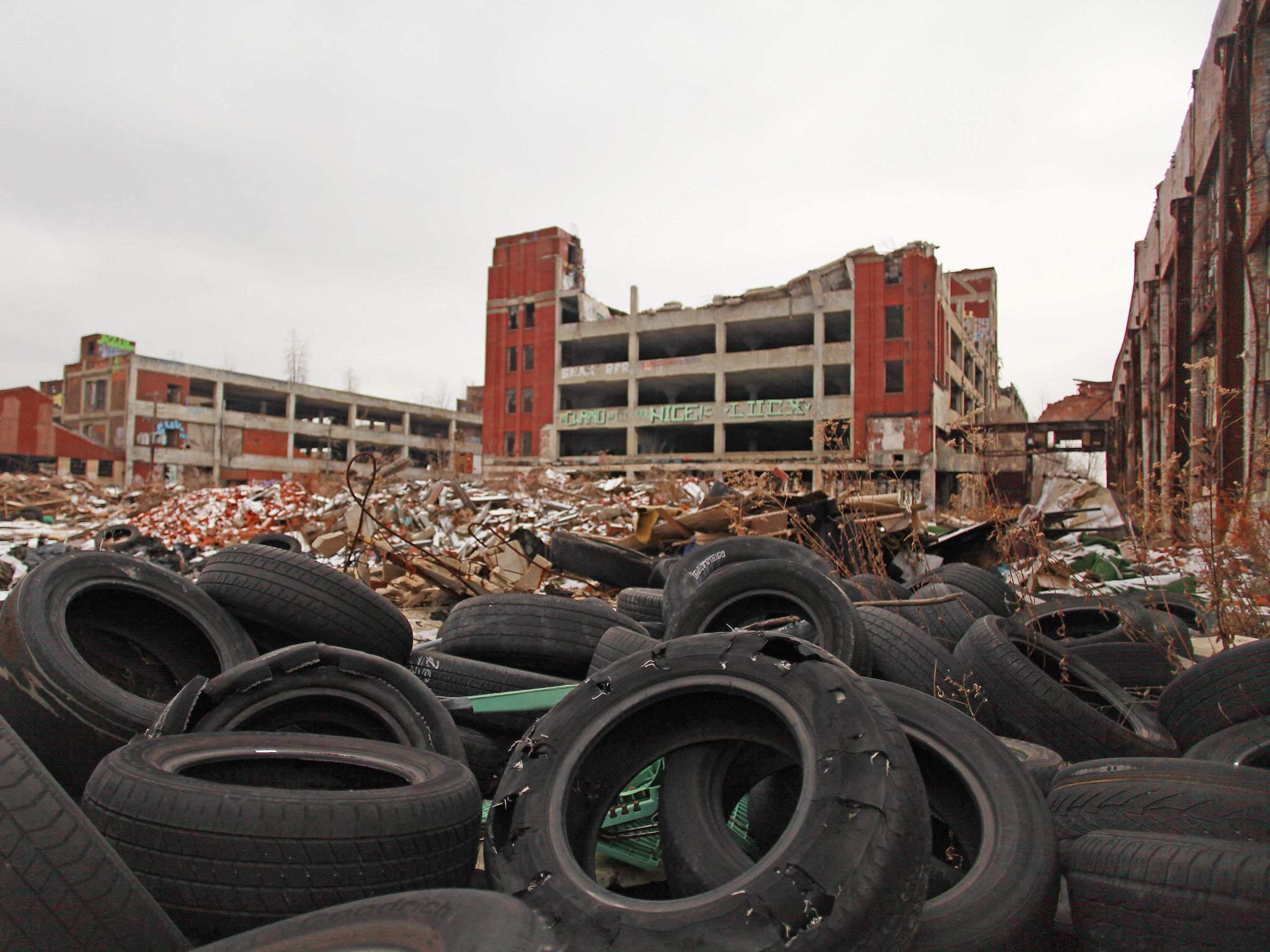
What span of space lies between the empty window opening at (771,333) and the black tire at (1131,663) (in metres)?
32.6

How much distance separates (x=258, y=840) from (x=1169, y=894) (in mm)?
2292

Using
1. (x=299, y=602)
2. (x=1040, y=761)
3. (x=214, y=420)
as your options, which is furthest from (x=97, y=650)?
(x=214, y=420)

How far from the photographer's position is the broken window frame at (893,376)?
32969 millimetres

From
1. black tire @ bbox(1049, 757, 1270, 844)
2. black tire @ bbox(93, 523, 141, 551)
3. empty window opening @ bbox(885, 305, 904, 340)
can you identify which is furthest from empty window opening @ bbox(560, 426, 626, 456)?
black tire @ bbox(1049, 757, 1270, 844)

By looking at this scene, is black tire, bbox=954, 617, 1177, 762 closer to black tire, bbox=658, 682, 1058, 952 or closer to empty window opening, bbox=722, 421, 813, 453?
black tire, bbox=658, 682, 1058, 952

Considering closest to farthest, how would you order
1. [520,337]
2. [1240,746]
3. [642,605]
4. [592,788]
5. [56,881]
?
[56,881] → [592,788] → [1240,746] → [642,605] → [520,337]

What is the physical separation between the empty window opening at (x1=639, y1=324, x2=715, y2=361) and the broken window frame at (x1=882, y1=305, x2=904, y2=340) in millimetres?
8550

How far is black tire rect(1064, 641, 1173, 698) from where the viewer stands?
14.7 feet

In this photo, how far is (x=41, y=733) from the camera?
281cm

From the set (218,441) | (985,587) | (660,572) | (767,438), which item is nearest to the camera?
(985,587)

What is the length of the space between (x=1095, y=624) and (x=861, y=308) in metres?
30.9

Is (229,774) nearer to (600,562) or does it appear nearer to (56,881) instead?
(56,881)

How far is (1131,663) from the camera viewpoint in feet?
14.8

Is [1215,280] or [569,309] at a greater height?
[569,309]
